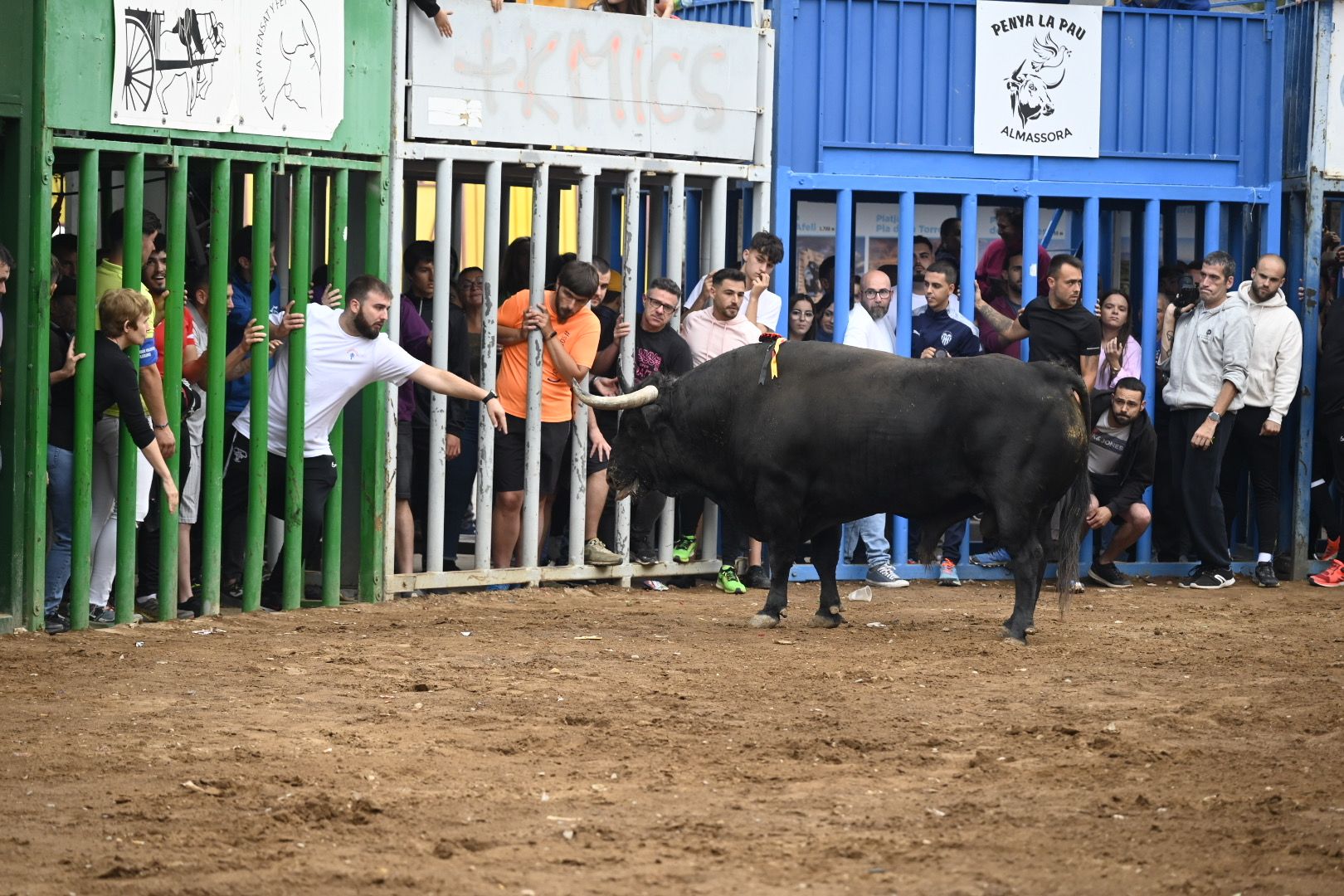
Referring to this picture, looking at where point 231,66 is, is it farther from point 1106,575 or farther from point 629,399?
point 1106,575

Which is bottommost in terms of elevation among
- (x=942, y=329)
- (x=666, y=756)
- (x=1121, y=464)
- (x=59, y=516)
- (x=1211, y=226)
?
(x=666, y=756)

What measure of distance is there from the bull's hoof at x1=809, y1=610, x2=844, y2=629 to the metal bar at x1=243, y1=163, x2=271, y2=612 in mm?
2875

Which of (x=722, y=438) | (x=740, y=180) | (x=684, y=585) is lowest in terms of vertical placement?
(x=684, y=585)

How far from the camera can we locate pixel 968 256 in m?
12.3

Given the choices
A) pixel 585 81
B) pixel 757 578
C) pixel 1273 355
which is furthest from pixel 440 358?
pixel 1273 355

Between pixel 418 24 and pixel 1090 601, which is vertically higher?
pixel 418 24

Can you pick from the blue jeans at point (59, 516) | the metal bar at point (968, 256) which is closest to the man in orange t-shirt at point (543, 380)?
the metal bar at point (968, 256)

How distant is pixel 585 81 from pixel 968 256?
2707 millimetres

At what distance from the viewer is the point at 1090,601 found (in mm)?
11523

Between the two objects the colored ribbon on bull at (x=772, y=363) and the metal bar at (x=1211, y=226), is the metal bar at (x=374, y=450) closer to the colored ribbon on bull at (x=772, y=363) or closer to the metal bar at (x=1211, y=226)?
the colored ribbon on bull at (x=772, y=363)

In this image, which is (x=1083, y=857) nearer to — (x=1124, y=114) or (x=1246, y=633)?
(x=1246, y=633)

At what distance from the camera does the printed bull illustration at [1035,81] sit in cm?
1234

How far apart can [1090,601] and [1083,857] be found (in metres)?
6.05

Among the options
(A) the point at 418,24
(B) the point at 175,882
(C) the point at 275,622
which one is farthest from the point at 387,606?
(B) the point at 175,882
